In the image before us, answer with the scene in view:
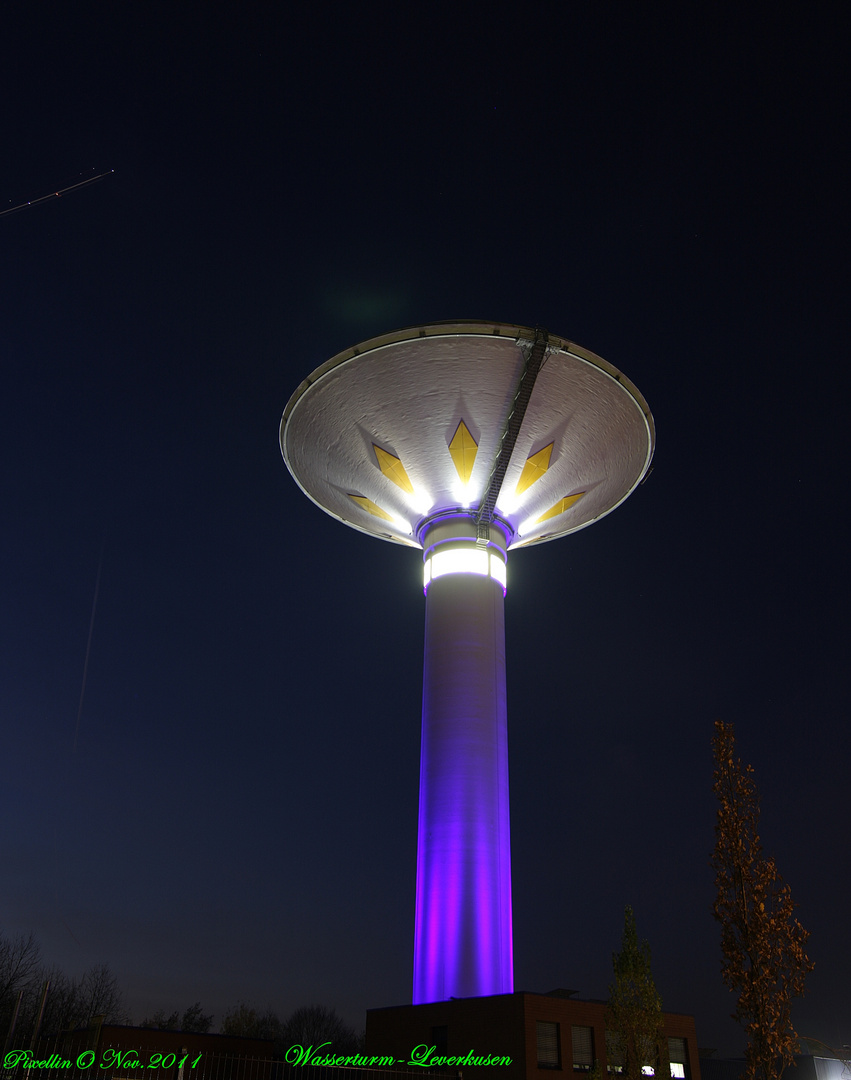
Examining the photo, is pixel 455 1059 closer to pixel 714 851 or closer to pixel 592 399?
pixel 714 851

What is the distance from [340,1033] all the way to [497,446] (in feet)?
224

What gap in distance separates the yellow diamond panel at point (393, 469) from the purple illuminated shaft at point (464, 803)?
151 inches

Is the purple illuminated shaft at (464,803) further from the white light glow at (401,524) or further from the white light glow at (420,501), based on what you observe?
the white light glow at (401,524)

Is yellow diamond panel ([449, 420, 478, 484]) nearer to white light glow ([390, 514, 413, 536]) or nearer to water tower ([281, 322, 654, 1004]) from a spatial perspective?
water tower ([281, 322, 654, 1004])

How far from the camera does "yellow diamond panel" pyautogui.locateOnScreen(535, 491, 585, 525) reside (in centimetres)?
3762

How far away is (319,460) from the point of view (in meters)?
36.7

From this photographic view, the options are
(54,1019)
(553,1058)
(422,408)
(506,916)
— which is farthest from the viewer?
(54,1019)

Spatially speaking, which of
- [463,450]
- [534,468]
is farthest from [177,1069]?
[534,468]

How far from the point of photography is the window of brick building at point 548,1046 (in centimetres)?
2817

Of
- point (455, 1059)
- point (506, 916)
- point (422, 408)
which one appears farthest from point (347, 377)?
point (455, 1059)

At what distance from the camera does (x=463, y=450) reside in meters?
34.9

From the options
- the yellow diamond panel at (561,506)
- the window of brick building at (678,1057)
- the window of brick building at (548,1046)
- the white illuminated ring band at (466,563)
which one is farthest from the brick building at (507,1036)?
the yellow diamond panel at (561,506)

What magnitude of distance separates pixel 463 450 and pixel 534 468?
9.33ft

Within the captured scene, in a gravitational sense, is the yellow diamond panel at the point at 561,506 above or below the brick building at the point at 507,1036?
above
